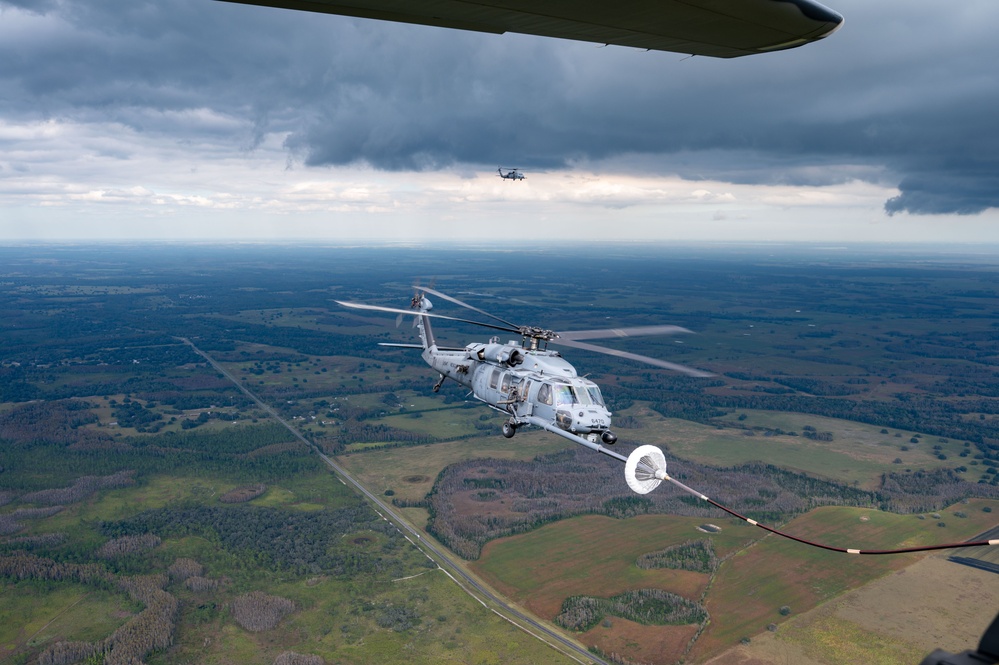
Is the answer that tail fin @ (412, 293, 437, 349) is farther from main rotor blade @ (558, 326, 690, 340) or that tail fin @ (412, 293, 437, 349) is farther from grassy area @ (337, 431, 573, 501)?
grassy area @ (337, 431, 573, 501)

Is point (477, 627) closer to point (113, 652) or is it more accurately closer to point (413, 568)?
point (413, 568)

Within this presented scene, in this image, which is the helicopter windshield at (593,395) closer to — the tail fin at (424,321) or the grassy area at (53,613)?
the tail fin at (424,321)

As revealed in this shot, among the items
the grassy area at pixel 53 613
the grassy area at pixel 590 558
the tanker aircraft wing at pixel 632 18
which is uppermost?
the tanker aircraft wing at pixel 632 18

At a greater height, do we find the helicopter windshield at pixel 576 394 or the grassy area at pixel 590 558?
the helicopter windshield at pixel 576 394

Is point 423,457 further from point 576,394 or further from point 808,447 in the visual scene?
point 576,394

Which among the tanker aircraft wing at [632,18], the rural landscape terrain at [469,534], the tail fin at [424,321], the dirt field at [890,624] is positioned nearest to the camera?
the tanker aircraft wing at [632,18]

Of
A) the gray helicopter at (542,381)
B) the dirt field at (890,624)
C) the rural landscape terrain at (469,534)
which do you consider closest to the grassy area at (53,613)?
the rural landscape terrain at (469,534)

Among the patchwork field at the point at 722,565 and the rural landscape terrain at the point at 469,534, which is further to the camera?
the patchwork field at the point at 722,565
